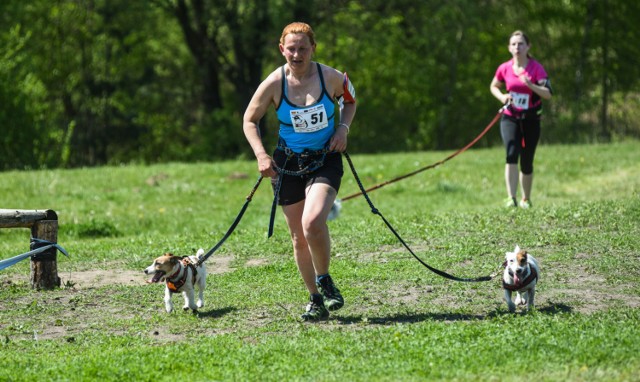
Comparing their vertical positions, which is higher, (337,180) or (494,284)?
(337,180)

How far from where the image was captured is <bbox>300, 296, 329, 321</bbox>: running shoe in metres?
7.31

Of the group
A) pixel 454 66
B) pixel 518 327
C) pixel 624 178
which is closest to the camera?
pixel 518 327

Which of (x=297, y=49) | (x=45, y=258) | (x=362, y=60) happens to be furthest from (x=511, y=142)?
(x=362, y=60)

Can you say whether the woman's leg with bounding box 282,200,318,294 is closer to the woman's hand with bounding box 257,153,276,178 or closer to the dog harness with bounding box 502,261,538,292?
the woman's hand with bounding box 257,153,276,178

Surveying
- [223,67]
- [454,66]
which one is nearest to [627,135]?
[454,66]

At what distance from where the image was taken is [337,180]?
23.3ft

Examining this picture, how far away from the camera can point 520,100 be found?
12.2 metres

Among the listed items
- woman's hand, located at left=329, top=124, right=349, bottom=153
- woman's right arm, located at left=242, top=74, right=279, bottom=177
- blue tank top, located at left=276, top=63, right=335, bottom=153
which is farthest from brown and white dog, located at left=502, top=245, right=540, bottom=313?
woman's right arm, located at left=242, top=74, right=279, bottom=177

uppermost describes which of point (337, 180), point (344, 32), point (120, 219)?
point (344, 32)

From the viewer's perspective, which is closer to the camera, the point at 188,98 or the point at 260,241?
the point at 260,241

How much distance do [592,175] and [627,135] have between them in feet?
38.6

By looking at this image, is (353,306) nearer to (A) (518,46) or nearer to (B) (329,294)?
(B) (329,294)

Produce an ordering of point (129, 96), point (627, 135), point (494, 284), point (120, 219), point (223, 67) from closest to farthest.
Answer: point (494, 284)
point (120, 219)
point (627, 135)
point (223, 67)
point (129, 96)

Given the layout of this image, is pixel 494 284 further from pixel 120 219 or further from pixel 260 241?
pixel 120 219
